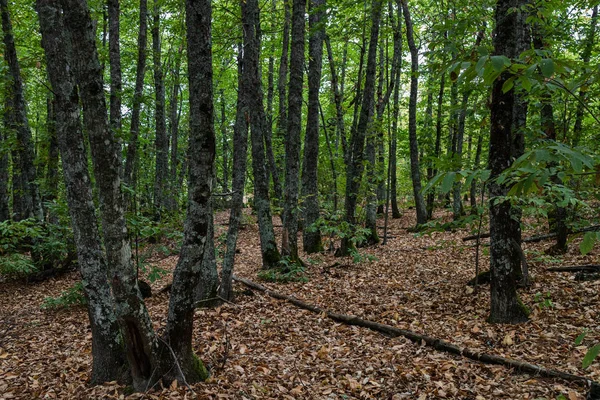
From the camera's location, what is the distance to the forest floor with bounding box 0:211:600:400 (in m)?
4.27

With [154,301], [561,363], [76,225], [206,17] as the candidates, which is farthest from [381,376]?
[154,301]

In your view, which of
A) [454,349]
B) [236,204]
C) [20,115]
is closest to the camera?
[454,349]

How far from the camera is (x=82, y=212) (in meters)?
4.42

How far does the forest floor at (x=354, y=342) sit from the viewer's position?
4.27 metres

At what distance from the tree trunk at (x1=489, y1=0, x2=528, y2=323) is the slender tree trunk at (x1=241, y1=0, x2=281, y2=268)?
4659 millimetres

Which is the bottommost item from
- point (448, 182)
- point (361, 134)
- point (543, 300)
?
point (543, 300)

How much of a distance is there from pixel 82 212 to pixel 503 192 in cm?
526

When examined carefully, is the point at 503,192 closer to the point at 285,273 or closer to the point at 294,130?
the point at 285,273

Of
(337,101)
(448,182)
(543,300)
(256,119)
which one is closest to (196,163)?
(448,182)

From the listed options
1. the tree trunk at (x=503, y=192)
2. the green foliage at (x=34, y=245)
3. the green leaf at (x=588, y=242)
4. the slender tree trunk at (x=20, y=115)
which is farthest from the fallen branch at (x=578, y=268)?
the slender tree trunk at (x=20, y=115)

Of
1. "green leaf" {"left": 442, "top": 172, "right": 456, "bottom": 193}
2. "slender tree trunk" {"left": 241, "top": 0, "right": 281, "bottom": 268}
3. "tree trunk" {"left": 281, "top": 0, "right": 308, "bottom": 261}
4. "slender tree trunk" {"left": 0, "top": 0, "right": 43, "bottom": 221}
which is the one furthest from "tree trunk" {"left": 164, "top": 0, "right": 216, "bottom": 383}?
"slender tree trunk" {"left": 0, "top": 0, "right": 43, "bottom": 221}

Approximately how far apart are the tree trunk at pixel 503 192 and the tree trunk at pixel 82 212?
15.8 ft

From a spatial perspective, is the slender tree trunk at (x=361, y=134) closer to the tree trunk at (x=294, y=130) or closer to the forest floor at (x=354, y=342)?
the tree trunk at (x=294, y=130)

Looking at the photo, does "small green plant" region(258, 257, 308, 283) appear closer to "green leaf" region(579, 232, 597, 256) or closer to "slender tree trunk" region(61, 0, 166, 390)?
"slender tree trunk" region(61, 0, 166, 390)
